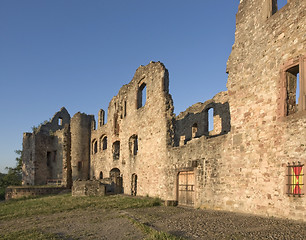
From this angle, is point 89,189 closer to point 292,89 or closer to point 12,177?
point 292,89

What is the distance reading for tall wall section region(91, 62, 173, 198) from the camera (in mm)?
13742

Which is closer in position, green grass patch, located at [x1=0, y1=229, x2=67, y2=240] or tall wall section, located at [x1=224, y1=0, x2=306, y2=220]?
green grass patch, located at [x1=0, y1=229, x2=67, y2=240]

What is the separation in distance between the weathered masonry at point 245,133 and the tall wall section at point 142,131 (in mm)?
52

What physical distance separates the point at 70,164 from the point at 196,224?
753 inches

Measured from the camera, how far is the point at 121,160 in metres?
18.1

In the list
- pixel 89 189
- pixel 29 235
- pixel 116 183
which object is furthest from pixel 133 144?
pixel 29 235

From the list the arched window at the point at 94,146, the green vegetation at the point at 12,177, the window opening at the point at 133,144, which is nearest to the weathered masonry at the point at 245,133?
the window opening at the point at 133,144

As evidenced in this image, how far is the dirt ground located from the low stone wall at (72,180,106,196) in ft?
23.8

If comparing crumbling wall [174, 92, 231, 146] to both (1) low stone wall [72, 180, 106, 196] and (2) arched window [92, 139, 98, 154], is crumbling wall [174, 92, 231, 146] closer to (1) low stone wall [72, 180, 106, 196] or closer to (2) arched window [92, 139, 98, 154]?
(1) low stone wall [72, 180, 106, 196]

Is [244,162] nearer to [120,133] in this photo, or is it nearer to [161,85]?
[161,85]

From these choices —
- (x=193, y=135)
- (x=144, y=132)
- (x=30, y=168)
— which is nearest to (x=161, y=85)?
(x=144, y=132)

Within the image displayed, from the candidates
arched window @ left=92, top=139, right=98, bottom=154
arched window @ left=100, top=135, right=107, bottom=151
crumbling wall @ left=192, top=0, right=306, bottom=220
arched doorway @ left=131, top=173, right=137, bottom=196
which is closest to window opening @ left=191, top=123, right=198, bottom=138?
arched doorway @ left=131, top=173, right=137, bottom=196

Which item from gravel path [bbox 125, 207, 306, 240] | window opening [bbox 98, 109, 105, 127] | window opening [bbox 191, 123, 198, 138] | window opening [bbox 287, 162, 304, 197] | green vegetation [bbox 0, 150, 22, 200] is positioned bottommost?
green vegetation [bbox 0, 150, 22, 200]

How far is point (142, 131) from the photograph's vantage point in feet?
51.6
